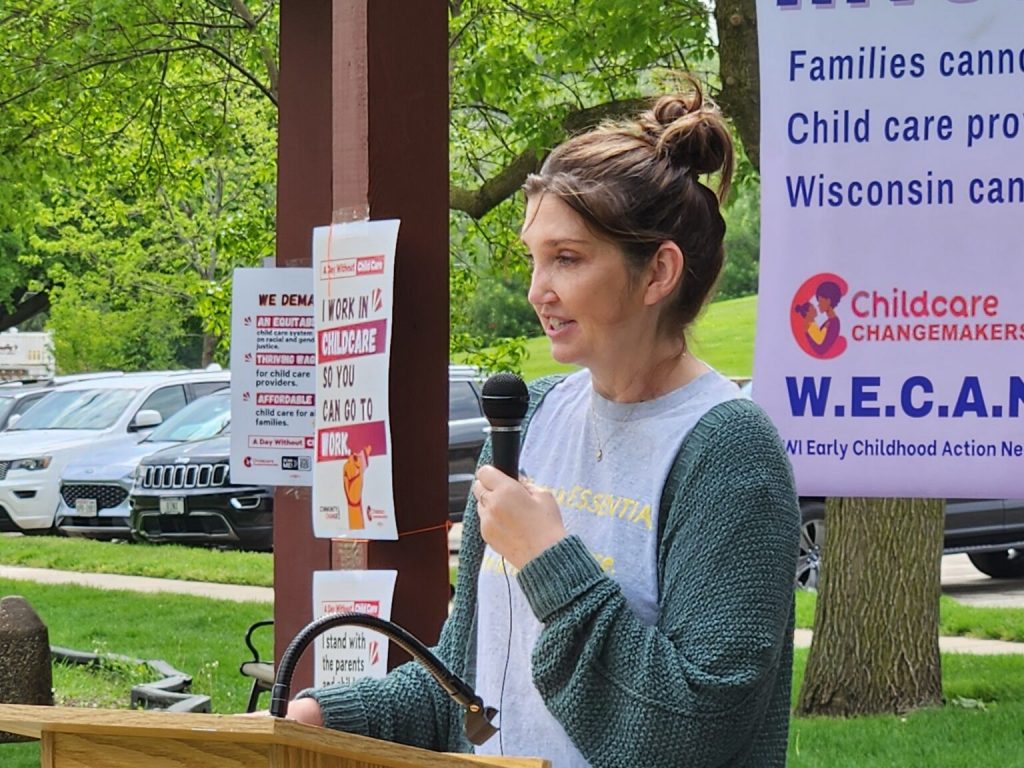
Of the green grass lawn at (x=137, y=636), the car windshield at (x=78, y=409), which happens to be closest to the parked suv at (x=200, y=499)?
the green grass lawn at (x=137, y=636)

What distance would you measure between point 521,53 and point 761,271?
700 centimetres

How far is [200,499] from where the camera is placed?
15.8 metres

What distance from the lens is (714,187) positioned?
2314 mm

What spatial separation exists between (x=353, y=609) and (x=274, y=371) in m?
1.65

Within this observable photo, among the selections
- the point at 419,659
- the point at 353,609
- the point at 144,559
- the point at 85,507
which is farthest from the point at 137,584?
the point at 419,659

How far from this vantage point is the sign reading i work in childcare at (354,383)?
4.40 meters

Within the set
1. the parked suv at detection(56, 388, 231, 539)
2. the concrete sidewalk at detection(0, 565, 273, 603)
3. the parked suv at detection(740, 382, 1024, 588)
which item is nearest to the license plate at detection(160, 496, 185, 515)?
the parked suv at detection(56, 388, 231, 539)

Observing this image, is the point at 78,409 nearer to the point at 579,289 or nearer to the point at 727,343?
the point at 579,289

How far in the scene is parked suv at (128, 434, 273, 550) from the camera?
15.7 metres

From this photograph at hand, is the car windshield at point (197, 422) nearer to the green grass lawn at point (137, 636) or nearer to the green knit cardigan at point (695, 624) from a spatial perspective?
the green grass lawn at point (137, 636)

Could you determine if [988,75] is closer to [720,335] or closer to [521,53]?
[521,53]

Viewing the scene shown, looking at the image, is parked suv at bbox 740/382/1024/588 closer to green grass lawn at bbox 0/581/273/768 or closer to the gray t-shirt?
green grass lawn at bbox 0/581/273/768

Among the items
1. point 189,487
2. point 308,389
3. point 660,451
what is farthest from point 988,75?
point 189,487

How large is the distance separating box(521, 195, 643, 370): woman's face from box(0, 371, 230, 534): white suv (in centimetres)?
1622
